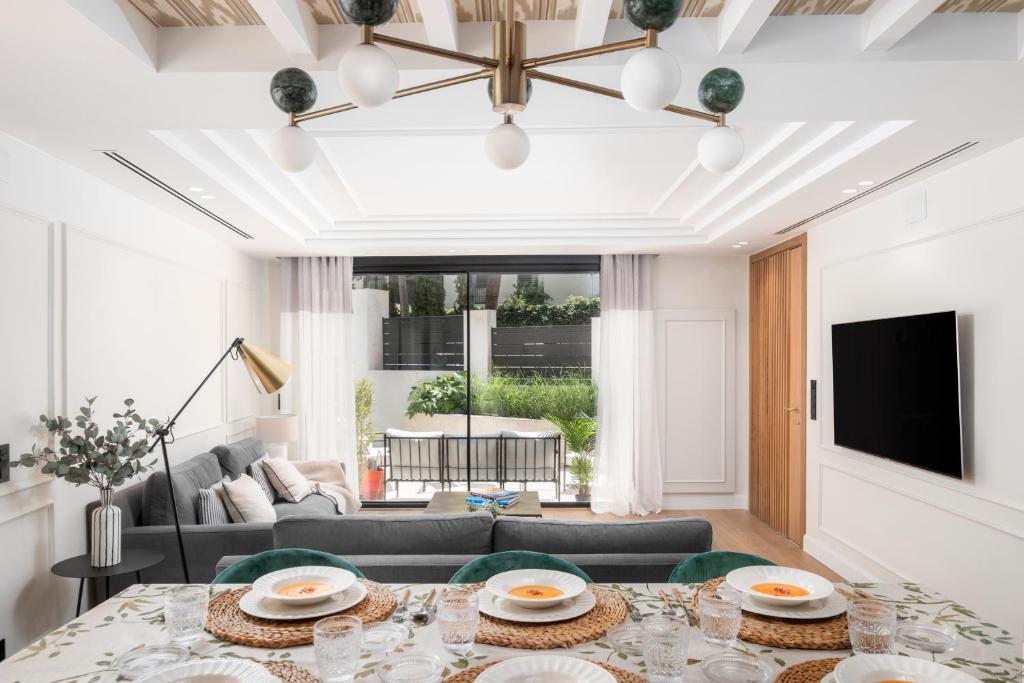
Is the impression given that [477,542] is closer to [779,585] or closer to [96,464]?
[779,585]

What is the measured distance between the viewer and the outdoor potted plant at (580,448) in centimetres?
634

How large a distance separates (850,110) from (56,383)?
354cm

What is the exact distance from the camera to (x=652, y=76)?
4.13ft

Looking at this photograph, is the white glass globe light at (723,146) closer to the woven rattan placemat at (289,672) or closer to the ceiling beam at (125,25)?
the woven rattan placemat at (289,672)

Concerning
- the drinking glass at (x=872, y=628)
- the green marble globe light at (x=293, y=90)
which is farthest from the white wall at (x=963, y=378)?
the green marble globe light at (x=293, y=90)

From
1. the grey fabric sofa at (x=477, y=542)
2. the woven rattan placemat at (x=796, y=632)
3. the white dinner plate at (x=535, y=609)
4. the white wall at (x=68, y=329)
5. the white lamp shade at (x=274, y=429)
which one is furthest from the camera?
the white lamp shade at (x=274, y=429)

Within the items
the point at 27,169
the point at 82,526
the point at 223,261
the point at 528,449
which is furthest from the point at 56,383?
the point at 528,449

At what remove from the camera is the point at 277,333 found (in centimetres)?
636

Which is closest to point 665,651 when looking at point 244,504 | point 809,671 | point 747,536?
point 809,671

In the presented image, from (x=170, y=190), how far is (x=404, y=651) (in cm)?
316

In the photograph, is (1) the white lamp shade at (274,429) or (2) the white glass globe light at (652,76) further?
(1) the white lamp shade at (274,429)

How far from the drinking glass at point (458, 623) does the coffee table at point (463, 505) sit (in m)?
3.16

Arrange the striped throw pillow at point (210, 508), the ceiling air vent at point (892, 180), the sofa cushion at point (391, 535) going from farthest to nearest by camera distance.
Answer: the striped throw pillow at point (210, 508) < the ceiling air vent at point (892, 180) < the sofa cushion at point (391, 535)

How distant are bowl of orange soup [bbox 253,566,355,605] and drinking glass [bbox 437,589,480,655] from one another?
1.28 feet
